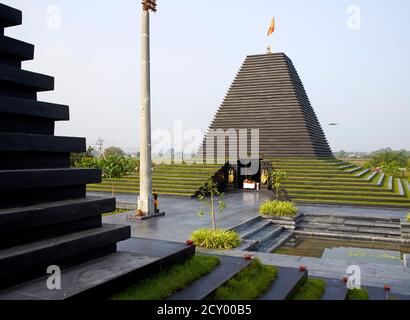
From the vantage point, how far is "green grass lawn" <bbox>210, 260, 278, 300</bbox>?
22.3 ft

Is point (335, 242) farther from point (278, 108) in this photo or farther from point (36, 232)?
point (278, 108)

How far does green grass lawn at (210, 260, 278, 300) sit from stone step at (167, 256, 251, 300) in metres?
0.10

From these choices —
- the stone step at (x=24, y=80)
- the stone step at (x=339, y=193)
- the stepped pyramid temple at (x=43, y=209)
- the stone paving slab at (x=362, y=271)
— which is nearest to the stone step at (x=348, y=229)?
the stone step at (x=339, y=193)

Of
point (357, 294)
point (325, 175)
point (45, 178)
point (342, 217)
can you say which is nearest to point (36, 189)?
point (45, 178)

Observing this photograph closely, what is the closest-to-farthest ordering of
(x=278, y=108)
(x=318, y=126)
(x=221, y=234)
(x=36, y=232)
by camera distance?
(x=36, y=232)
(x=221, y=234)
(x=278, y=108)
(x=318, y=126)

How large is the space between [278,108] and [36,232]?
1294 inches

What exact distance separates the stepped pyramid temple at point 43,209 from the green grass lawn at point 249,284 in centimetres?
139

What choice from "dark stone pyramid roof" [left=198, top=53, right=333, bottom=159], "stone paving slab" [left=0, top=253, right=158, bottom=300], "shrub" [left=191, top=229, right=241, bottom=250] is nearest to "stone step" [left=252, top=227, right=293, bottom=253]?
"shrub" [left=191, top=229, right=241, bottom=250]

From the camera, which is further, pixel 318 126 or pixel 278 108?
pixel 318 126

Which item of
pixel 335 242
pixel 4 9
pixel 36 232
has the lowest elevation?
pixel 335 242

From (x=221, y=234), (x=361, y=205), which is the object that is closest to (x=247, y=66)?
(x=361, y=205)

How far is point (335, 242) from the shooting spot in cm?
1652

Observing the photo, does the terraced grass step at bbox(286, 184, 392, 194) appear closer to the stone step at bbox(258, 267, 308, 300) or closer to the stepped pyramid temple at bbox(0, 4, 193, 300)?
the stone step at bbox(258, 267, 308, 300)
